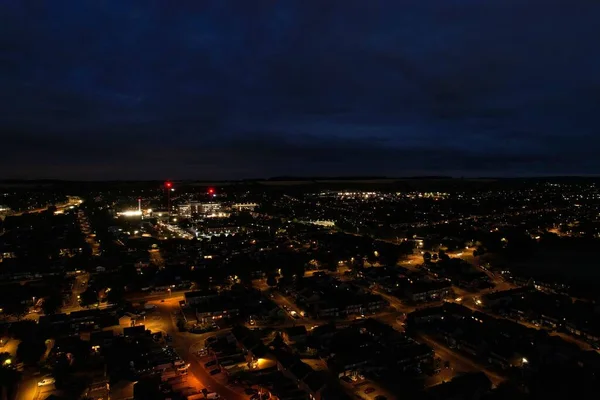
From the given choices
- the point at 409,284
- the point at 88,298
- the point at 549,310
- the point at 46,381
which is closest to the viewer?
the point at 46,381

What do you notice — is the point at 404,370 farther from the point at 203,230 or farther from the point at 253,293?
the point at 203,230

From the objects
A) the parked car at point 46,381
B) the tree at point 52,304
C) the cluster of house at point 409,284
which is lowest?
the parked car at point 46,381

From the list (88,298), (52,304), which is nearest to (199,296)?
(88,298)

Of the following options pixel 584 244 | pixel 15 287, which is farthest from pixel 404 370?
pixel 584 244

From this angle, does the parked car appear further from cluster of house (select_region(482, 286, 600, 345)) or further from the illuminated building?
the illuminated building

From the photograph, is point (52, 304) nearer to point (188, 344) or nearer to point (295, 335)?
point (188, 344)

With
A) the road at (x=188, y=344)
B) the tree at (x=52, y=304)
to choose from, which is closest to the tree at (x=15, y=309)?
the tree at (x=52, y=304)

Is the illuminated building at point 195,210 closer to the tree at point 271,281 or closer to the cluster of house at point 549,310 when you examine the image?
the tree at point 271,281

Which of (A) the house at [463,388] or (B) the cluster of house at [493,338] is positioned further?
(B) the cluster of house at [493,338]
